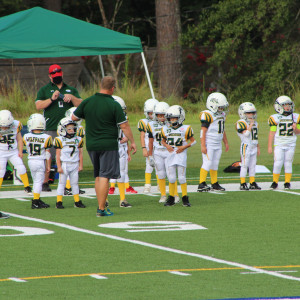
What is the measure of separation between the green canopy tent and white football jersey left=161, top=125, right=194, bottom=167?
13.3ft

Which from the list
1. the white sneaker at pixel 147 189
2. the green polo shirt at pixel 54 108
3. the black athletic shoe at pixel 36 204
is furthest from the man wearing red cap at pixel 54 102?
the black athletic shoe at pixel 36 204

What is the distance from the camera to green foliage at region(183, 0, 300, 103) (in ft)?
86.4

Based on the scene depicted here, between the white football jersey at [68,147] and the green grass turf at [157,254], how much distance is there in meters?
0.77

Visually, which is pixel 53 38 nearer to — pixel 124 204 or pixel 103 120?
pixel 124 204

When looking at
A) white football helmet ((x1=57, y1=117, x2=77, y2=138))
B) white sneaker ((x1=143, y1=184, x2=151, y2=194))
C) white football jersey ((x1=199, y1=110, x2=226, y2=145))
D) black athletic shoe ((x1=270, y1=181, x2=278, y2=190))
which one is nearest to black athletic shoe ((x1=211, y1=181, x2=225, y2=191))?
white football jersey ((x1=199, y1=110, x2=226, y2=145))

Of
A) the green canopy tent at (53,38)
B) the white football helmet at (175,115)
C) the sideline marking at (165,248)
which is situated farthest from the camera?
the green canopy tent at (53,38)

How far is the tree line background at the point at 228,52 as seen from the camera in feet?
85.8

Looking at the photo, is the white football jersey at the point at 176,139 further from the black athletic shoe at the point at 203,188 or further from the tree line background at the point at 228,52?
the tree line background at the point at 228,52

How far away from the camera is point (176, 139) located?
1247 cm

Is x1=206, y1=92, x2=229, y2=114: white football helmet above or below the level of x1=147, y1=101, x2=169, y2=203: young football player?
above

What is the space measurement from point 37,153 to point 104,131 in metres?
1.82

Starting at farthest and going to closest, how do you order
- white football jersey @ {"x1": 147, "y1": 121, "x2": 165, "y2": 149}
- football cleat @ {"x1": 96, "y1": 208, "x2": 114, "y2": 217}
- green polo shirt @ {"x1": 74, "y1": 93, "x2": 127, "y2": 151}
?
1. white football jersey @ {"x1": 147, "y1": 121, "x2": 165, "y2": 149}
2. football cleat @ {"x1": 96, "y1": 208, "x2": 114, "y2": 217}
3. green polo shirt @ {"x1": 74, "y1": 93, "x2": 127, "y2": 151}

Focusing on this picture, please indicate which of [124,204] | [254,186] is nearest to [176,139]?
[124,204]

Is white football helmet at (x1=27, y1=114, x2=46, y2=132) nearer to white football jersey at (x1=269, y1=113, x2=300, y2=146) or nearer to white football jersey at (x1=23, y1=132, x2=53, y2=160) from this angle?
white football jersey at (x1=23, y1=132, x2=53, y2=160)
